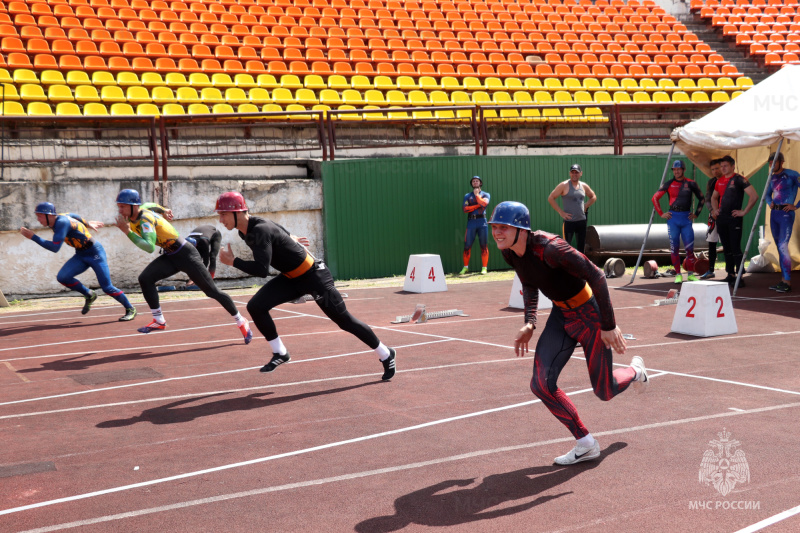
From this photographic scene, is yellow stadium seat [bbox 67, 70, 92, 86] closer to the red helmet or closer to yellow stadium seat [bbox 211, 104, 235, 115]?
yellow stadium seat [bbox 211, 104, 235, 115]

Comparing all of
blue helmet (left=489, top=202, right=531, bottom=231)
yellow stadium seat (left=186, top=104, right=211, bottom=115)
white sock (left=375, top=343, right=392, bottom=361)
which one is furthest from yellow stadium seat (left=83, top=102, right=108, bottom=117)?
blue helmet (left=489, top=202, right=531, bottom=231)

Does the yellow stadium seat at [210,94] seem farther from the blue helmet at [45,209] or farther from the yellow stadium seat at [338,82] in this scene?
the blue helmet at [45,209]

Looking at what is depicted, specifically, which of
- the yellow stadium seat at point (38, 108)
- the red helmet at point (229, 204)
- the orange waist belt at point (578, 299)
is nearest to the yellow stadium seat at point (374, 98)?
the yellow stadium seat at point (38, 108)

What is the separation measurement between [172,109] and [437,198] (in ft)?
20.5

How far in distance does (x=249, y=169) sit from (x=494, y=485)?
13.3 metres

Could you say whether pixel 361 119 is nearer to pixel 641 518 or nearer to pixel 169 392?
pixel 169 392

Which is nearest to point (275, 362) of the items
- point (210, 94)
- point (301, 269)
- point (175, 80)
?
point (301, 269)

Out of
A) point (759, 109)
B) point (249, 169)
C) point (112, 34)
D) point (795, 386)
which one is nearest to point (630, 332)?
point (795, 386)

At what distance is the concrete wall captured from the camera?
14.8m

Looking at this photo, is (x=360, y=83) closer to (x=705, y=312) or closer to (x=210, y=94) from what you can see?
(x=210, y=94)

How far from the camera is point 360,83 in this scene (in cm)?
2128

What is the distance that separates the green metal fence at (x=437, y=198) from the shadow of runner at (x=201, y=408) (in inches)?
394

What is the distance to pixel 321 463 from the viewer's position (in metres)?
5.36

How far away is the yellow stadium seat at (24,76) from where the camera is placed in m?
17.3
